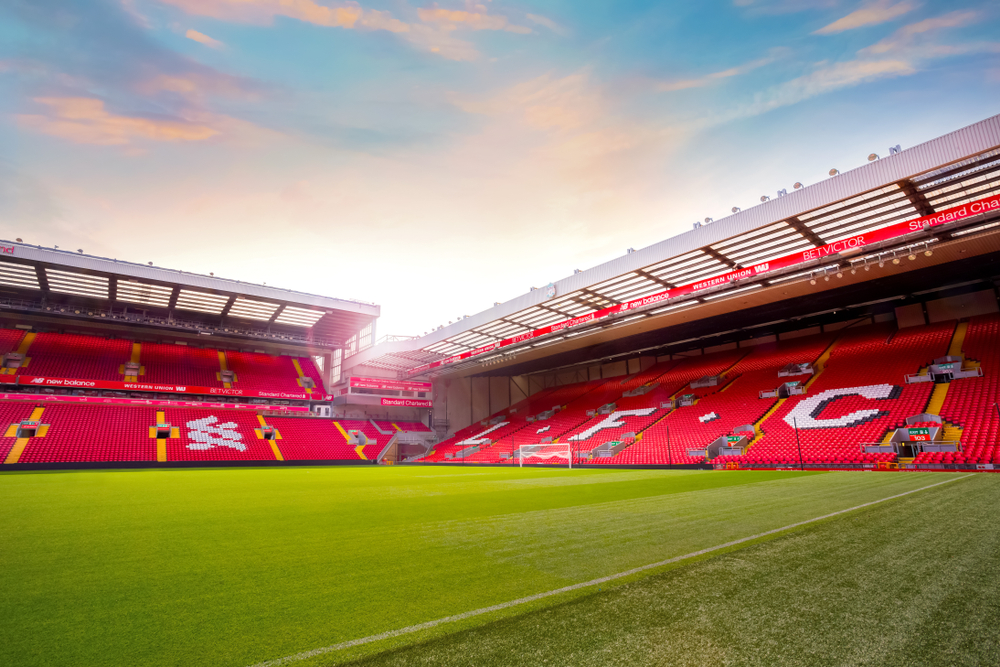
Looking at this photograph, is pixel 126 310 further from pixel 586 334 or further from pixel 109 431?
pixel 586 334

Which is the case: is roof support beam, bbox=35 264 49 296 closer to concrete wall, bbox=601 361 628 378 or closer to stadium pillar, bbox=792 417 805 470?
concrete wall, bbox=601 361 628 378

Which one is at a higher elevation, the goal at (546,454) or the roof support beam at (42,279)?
the roof support beam at (42,279)

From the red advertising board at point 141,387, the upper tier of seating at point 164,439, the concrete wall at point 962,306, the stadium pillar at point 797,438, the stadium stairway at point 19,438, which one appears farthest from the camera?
the red advertising board at point 141,387

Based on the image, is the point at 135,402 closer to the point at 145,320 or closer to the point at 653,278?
the point at 145,320

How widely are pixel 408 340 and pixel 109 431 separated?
59.1 feet

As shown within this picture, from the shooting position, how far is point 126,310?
105 feet

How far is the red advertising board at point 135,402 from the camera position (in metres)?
27.6

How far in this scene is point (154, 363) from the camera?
107ft

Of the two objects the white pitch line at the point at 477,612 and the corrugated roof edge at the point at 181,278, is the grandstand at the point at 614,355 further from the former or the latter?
the white pitch line at the point at 477,612

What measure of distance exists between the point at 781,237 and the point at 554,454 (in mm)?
15391

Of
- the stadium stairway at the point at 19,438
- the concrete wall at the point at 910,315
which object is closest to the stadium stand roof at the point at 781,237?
the concrete wall at the point at 910,315

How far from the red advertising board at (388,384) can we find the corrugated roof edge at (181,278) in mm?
5545

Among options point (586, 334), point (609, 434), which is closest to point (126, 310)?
point (586, 334)

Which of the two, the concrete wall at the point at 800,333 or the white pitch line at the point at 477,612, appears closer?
the white pitch line at the point at 477,612
